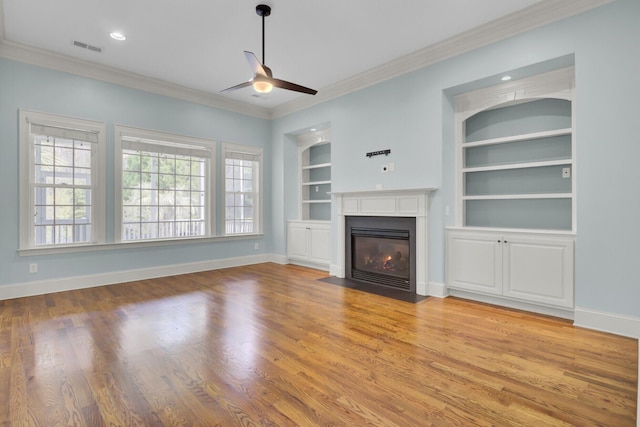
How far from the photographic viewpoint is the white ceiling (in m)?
3.43

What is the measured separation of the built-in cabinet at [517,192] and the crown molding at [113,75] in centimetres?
424

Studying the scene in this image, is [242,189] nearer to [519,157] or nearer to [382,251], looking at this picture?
[382,251]

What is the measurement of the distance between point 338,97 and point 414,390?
477cm

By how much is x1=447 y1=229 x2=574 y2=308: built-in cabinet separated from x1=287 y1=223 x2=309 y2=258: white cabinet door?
2.95m

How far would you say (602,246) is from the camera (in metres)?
3.11

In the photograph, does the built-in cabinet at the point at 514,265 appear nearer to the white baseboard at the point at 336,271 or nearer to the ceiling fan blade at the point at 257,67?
→ the white baseboard at the point at 336,271

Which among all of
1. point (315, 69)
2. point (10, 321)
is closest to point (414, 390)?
point (10, 321)

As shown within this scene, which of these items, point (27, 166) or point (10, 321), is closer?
point (10, 321)

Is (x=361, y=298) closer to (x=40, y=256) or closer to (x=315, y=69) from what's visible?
(x=315, y=69)

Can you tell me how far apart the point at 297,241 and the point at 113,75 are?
4.18m

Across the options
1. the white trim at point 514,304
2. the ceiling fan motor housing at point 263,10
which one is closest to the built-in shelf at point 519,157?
the white trim at point 514,304

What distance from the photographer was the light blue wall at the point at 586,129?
299 cm

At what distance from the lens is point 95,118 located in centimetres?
491

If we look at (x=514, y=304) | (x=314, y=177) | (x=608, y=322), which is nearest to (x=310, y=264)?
(x=314, y=177)
